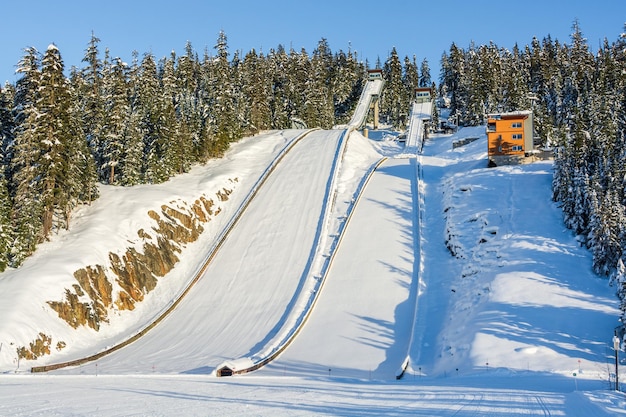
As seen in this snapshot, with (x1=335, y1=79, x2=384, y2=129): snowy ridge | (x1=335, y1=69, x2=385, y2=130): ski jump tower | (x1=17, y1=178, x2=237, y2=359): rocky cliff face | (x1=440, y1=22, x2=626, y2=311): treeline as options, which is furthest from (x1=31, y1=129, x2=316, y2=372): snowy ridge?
(x1=335, y1=69, x2=385, y2=130): ski jump tower

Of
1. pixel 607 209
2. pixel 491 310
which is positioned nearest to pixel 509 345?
pixel 491 310

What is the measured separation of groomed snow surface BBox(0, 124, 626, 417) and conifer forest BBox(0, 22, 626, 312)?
2263 mm

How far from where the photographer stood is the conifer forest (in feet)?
118

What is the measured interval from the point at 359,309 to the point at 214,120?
34318 millimetres

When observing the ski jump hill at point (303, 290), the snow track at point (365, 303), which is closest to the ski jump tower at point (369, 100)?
the ski jump hill at point (303, 290)

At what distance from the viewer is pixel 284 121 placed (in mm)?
84000

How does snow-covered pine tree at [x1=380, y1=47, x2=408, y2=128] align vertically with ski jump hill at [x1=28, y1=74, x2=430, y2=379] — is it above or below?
above

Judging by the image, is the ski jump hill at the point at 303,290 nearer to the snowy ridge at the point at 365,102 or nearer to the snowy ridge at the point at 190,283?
the snowy ridge at the point at 190,283

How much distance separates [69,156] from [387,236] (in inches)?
877

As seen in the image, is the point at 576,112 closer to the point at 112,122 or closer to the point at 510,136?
the point at 510,136

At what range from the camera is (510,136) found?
52.8 m

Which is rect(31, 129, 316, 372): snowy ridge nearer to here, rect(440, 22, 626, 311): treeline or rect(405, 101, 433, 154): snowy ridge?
rect(405, 101, 433, 154): snowy ridge

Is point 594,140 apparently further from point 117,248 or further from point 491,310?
point 117,248

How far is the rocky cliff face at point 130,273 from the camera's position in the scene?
33250 millimetres
